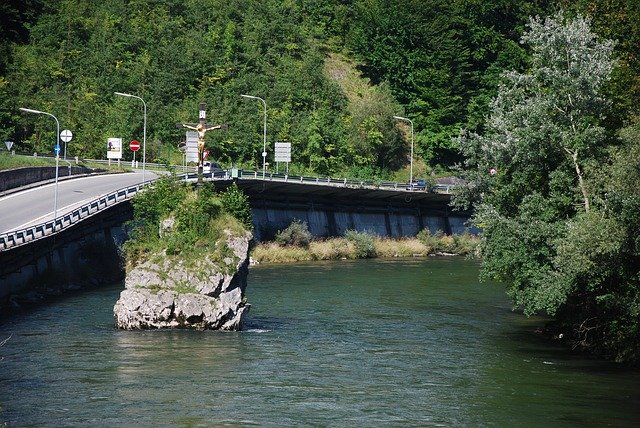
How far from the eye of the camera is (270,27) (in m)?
153

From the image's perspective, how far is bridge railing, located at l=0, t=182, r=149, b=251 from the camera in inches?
2532

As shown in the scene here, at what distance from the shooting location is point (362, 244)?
105250mm

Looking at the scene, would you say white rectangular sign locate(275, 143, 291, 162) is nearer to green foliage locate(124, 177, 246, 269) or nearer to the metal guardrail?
the metal guardrail

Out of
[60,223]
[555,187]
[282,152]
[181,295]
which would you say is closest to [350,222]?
[282,152]

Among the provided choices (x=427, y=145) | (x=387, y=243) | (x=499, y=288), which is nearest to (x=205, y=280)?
(x=499, y=288)

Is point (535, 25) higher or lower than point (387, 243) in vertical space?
higher

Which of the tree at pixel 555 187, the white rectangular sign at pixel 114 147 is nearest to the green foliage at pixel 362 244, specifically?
the white rectangular sign at pixel 114 147

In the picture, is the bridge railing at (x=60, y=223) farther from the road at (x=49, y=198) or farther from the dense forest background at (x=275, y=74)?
the dense forest background at (x=275, y=74)

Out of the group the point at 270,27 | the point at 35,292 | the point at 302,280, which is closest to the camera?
the point at 35,292

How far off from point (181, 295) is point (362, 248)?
176 ft

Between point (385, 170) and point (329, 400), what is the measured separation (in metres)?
103

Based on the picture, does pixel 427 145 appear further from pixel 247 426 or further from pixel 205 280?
pixel 247 426

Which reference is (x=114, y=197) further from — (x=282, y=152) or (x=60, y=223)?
(x=282, y=152)

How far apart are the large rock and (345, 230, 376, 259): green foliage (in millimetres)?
51893
